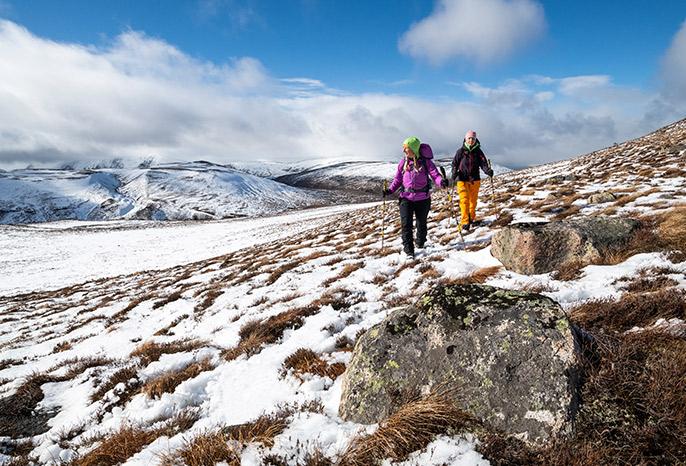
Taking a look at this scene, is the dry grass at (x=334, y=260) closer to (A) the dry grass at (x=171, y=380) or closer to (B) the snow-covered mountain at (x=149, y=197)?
(A) the dry grass at (x=171, y=380)

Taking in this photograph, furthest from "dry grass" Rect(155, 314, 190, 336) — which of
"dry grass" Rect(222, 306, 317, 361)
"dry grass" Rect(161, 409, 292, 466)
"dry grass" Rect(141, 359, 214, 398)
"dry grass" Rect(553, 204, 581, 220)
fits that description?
"dry grass" Rect(553, 204, 581, 220)

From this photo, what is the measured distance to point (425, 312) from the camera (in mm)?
4316

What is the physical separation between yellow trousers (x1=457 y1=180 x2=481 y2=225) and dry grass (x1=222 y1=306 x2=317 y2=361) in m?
7.57

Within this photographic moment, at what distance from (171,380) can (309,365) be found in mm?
2556

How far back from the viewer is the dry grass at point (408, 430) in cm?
316

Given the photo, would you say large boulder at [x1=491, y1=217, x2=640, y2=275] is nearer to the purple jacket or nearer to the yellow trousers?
the purple jacket

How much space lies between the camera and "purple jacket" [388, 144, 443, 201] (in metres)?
10.8

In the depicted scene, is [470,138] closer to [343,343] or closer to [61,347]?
[343,343]

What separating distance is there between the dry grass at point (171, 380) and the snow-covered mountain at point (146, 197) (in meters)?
125

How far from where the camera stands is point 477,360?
371 cm

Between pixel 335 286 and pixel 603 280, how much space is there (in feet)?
20.5

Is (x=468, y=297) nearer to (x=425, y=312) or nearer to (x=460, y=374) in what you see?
(x=425, y=312)

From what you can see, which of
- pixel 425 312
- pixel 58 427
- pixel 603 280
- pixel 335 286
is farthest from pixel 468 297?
pixel 58 427

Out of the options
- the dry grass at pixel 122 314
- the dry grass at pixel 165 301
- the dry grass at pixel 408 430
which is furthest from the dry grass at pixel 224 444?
the dry grass at pixel 165 301
